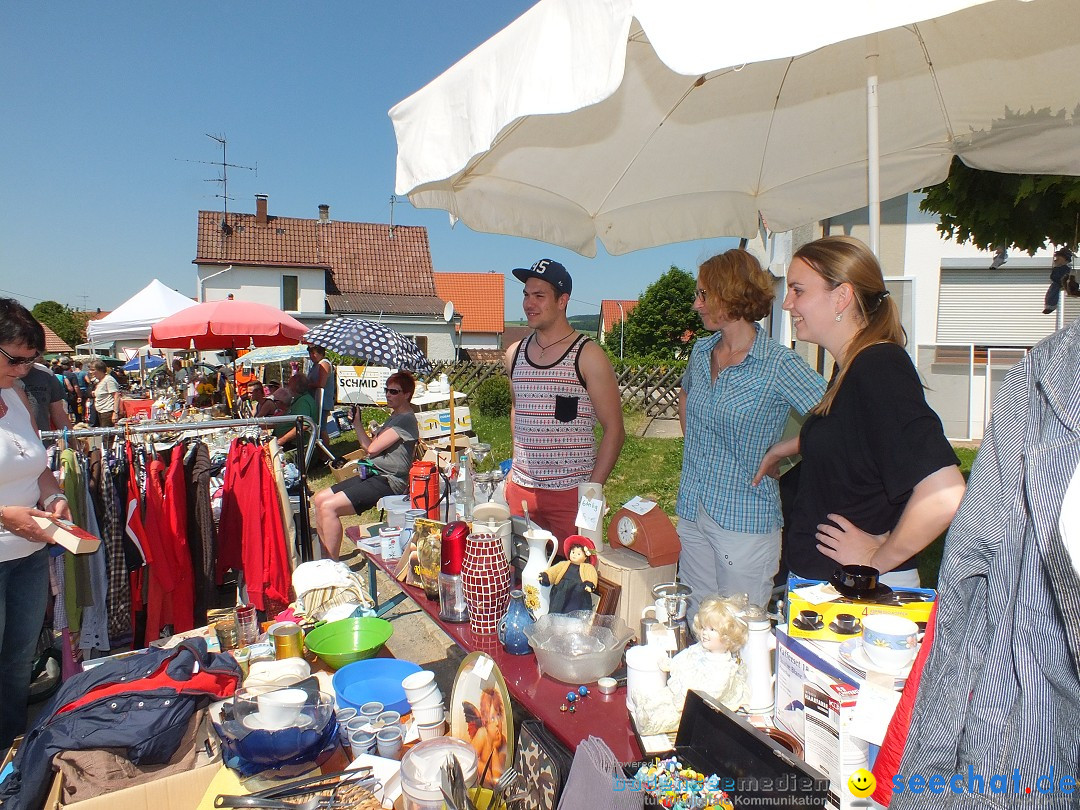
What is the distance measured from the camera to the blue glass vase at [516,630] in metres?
1.90

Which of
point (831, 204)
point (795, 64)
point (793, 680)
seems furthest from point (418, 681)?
point (831, 204)

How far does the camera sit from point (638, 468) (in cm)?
862

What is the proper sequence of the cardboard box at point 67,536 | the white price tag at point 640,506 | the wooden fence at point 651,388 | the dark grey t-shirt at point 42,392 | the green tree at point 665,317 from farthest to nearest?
the green tree at point 665,317 < the wooden fence at point 651,388 < the dark grey t-shirt at point 42,392 < the cardboard box at point 67,536 < the white price tag at point 640,506

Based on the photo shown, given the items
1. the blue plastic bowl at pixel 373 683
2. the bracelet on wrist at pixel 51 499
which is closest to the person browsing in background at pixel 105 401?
the bracelet on wrist at pixel 51 499

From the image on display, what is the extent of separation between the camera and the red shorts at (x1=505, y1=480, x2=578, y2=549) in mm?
3049

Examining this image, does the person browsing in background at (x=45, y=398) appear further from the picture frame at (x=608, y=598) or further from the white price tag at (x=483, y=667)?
the picture frame at (x=608, y=598)

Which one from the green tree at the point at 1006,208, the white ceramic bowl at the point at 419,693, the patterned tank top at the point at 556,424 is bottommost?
the white ceramic bowl at the point at 419,693

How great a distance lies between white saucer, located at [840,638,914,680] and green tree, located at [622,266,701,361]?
3157cm

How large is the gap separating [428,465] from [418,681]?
1.46 metres

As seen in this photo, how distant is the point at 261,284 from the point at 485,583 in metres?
33.3

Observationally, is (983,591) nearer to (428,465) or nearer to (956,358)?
(428,465)

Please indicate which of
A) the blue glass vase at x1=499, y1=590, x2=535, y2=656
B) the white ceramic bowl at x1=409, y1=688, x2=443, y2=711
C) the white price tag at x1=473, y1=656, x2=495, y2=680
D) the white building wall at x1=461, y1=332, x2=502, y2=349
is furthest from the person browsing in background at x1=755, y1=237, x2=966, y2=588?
the white building wall at x1=461, y1=332, x2=502, y2=349

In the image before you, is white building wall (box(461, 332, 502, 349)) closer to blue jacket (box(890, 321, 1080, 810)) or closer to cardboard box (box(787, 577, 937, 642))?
cardboard box (box(787, 577, 937, 642))

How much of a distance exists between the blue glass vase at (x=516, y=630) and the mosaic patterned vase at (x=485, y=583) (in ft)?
0.41
